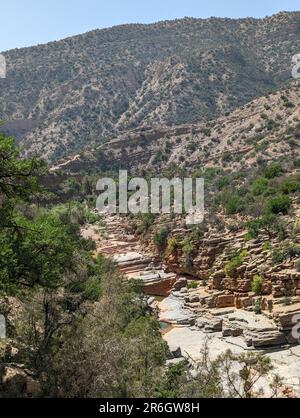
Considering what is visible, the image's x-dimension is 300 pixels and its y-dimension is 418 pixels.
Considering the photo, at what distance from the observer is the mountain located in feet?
280

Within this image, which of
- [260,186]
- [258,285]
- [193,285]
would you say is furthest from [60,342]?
[260,186]

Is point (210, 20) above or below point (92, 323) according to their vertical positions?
above

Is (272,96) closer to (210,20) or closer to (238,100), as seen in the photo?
(238,100)

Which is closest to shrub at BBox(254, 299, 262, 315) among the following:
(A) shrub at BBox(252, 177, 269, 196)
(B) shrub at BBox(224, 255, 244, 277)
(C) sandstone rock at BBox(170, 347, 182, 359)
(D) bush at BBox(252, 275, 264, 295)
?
(D) bush at BBox(252, 275, 264, 295)

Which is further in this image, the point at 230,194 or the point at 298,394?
the point at 230,194

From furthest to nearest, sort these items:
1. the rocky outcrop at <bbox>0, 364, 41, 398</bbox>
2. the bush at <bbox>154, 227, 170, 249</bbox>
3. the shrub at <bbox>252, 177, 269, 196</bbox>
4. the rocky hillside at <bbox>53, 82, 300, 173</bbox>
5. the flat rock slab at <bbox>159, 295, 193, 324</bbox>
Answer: the rocky hillside at <bbox>53, 82, 300, 173</bbox> → the bush at <bbox>154, 227, 170, 249</bbox> → the shrub at <bbox>252, 177, 269, 196</bbox> → the flat rock slab at <bbox>159, 295, 193, 324</bbox> → the rocky outcrop at <bbox>0, 364, 41, 398</bbox>

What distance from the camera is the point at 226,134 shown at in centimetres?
6619

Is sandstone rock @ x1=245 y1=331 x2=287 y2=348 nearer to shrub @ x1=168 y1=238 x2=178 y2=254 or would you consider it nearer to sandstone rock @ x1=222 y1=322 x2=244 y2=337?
sandstone rock @ x1=222 y1=322 x2=244 y2=337

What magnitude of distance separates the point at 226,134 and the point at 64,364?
5681cm

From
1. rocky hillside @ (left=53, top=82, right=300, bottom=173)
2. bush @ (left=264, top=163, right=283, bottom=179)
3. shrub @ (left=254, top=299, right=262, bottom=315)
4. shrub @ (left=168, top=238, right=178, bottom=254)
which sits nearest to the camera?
shrub @ (left=254, top=299, right=262, bottom=315)

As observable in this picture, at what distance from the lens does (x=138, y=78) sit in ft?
330

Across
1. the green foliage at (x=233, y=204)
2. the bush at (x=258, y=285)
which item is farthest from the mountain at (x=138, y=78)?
the bush at (x=258, y=285)

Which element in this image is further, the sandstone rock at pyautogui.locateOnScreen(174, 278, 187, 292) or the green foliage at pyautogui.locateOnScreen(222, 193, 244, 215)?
the green foliage at pyautogui.locateOnScreen(222, 193, 244, 215)

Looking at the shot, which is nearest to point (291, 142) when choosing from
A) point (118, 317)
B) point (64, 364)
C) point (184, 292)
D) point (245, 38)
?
point (184, 292)
